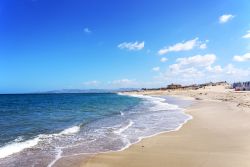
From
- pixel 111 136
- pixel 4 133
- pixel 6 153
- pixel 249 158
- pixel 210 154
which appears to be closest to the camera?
pixel 249 158

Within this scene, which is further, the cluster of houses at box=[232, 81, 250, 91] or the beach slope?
the cluster of houses at box=[232, 81, 250, 91]

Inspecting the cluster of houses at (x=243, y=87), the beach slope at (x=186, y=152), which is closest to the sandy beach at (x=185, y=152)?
the beach slope at (x=186, y=152)

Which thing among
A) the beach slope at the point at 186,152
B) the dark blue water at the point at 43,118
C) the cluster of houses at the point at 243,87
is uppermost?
the cluster of houses at the point at 243,87

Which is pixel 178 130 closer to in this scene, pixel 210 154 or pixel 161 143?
pixel 161 143

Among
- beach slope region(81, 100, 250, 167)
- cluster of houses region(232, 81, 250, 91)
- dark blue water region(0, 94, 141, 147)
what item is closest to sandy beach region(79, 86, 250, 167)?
beach slope region(81, 100, 250, 167)

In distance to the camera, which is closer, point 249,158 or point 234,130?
point 249,158

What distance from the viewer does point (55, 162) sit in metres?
10.7

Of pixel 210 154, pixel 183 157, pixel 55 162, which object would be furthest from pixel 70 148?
pixel 210 154

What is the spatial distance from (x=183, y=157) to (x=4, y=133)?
11.7m

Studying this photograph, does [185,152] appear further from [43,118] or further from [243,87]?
[243,87]

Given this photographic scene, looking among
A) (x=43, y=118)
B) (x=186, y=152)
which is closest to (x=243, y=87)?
(x=43, y=118)

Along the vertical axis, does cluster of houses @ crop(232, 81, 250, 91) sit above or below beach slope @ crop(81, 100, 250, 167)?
above

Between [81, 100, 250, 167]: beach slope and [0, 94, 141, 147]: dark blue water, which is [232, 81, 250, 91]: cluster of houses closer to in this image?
[0, 94, 141, 147]: dark blue water

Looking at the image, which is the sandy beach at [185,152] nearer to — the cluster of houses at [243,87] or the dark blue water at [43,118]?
the dark blue water at [43,118]
